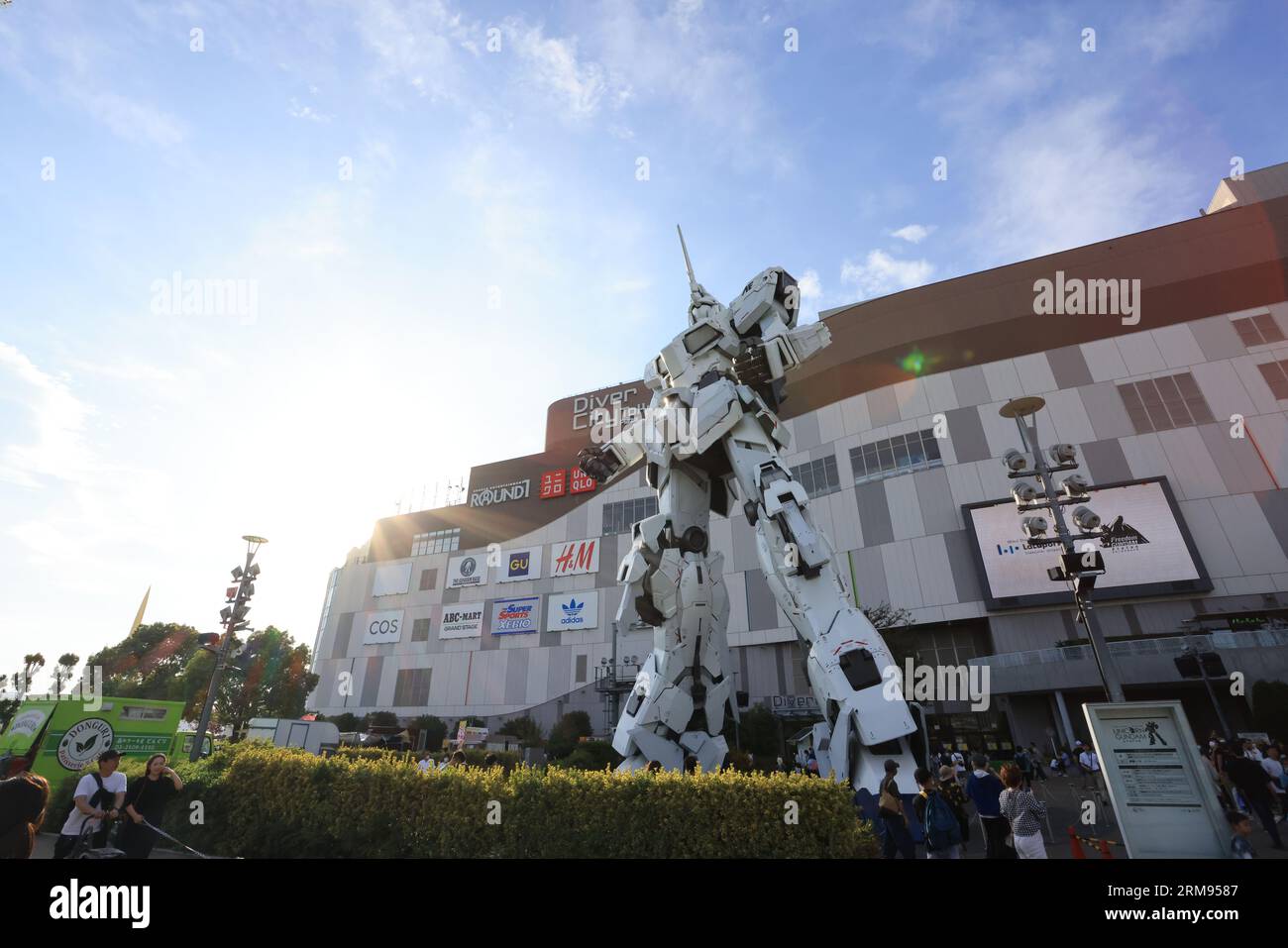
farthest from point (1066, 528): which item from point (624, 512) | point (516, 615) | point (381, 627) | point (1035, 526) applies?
point (381, 627)

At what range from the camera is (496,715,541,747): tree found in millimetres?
32194

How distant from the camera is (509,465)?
50.6m

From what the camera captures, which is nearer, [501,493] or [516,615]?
[516,615]

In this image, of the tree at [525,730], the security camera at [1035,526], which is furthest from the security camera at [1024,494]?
the tree at [525,730]

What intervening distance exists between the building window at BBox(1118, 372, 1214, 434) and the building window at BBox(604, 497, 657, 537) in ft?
95.3

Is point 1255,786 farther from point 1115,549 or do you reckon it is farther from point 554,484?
point 554,484

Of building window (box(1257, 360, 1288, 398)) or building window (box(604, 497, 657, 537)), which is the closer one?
building window (box(1257, 360, 1288, 398))

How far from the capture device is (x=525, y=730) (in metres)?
33.8

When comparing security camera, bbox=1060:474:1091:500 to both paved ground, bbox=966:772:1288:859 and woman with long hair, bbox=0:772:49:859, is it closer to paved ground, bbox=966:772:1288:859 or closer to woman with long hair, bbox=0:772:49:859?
paved ground, bbox=966:772:1288:859

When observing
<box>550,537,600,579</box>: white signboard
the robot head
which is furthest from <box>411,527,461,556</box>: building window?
the robot head

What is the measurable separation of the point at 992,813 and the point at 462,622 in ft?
143
